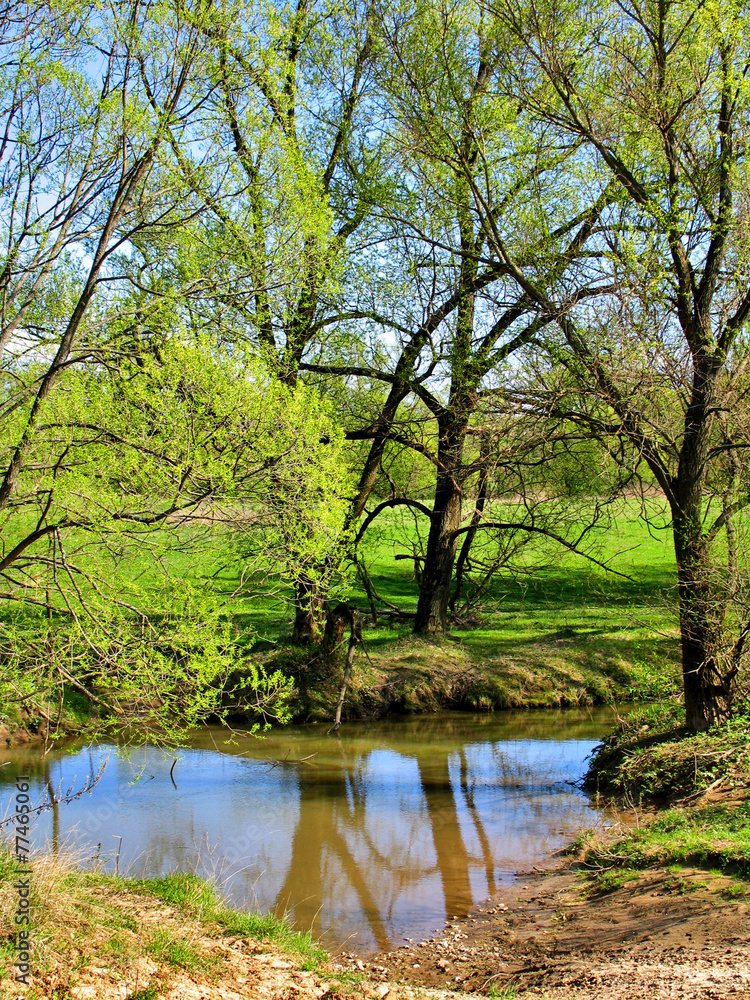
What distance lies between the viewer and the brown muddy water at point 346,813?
26.0ft

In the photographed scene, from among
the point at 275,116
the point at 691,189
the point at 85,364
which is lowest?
the point at 85,364

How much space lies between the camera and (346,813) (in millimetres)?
10281

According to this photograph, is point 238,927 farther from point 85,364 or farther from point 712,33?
point 712,33

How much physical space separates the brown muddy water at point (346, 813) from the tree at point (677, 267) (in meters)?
2.92

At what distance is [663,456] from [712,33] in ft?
15.3

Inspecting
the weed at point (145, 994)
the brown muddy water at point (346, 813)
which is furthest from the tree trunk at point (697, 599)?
the weed at point (145, 994)

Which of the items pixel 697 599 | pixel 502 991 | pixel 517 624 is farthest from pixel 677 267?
pixel 517 624

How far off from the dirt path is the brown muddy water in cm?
54

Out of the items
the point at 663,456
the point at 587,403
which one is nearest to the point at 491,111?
the point at 587,403

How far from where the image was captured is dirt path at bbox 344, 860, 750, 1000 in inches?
201

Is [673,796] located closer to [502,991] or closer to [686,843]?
[686,843]

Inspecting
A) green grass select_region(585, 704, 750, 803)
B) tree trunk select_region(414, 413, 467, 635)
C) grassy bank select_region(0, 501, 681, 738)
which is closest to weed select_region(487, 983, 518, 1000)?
green grass select_region(585, 704, 750, 803)

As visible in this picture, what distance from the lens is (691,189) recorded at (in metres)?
9.52

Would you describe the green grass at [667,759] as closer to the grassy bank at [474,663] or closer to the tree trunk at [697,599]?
the tree trunk at [697,599]
